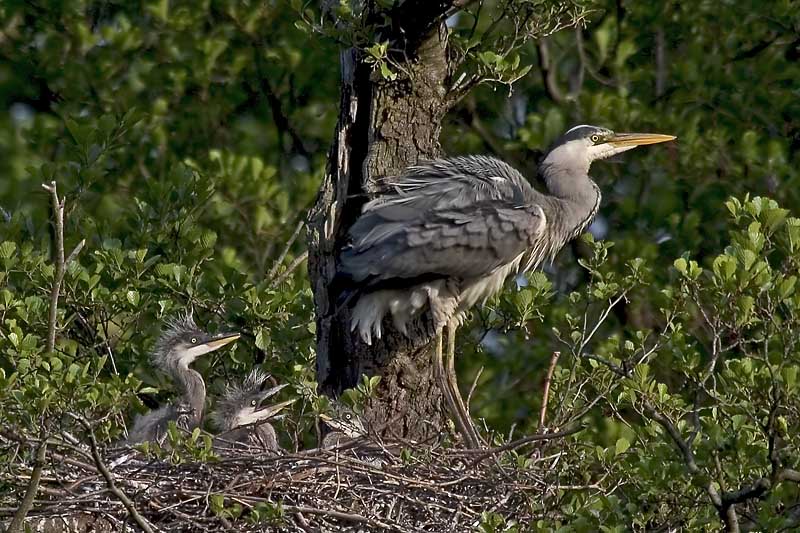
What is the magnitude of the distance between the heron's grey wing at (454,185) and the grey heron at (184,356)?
103 cm

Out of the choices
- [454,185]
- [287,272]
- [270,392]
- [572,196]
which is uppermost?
[454,185]

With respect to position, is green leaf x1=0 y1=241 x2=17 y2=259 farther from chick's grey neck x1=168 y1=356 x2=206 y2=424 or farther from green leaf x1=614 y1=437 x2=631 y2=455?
green leaf x1=614 y1=437 x2=631 y2=455

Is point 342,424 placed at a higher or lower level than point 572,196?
lower

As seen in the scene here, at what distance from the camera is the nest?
5.02m

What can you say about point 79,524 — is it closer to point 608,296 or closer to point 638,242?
point 608,296

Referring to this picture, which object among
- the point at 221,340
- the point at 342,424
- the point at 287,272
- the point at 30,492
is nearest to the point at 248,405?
the point at 221,340

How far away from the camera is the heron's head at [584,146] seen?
721 centimetres

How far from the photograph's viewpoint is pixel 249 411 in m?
6.34

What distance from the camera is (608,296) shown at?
588 cm

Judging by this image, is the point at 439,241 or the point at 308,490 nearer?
the point at 308,490

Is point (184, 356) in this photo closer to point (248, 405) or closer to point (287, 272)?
point (248, 405)

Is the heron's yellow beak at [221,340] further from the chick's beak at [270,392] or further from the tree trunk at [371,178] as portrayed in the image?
the tree trunk at [371,178]

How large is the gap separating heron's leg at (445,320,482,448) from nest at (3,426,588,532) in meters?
0.72

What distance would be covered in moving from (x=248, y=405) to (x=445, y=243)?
1.12 metres
